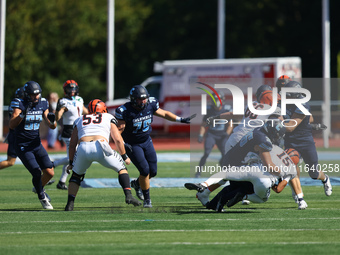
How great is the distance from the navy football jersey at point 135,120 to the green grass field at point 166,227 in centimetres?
105

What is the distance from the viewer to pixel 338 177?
16.2m

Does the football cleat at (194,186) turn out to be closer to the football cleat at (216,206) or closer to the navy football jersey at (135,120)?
the football cleat at (216,206)

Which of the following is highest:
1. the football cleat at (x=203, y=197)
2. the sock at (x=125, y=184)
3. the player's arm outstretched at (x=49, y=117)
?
the player's arm outstretched at (x=49, y=117)

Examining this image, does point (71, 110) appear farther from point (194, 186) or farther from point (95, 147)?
point (194, 186)

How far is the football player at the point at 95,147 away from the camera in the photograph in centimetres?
1048

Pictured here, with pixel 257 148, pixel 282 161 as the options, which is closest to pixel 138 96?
pixel 257 148

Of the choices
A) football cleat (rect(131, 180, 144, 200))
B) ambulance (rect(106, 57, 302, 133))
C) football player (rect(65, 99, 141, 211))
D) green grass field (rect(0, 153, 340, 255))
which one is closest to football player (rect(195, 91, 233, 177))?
green grass field (rect(0, 153, 340, 255))

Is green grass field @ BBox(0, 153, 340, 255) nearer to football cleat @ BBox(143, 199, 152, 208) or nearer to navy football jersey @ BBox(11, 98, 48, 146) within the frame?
football cleat @ BBox(143, 199, 152, 208)

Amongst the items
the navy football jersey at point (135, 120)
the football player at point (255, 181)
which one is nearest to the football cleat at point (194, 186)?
the football player at point (255, 181)

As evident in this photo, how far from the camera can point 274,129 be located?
10.6m

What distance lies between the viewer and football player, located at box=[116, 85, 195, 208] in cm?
1115

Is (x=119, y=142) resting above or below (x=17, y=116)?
below

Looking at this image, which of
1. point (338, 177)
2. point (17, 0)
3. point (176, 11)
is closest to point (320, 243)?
point (338, 177)

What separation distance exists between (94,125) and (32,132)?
1.29 m
